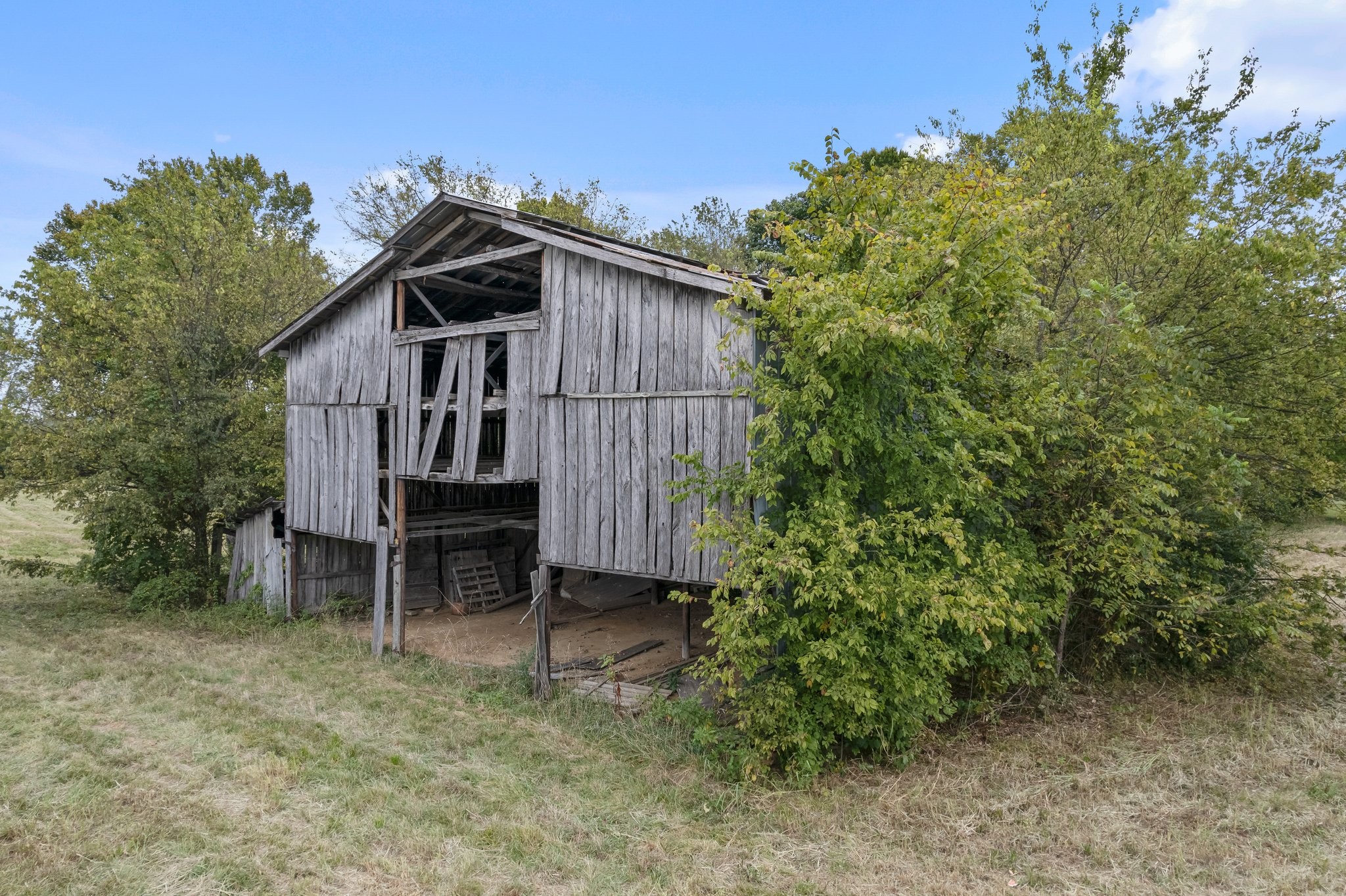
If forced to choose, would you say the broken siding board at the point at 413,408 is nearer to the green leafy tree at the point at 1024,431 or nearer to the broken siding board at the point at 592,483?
the broken siding board at the point at 592,483

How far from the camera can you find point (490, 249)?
11031 mm

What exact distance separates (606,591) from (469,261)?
7384mm

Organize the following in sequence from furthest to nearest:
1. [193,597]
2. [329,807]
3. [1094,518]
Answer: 1. [193,597]
2. [1094,518]
3. [329,807]

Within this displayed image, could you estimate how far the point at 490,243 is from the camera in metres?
11.2

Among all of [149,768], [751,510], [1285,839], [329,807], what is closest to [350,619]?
[149,768]

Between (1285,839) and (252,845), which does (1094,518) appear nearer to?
(1285,839)

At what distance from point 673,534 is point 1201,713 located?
6.55 meters

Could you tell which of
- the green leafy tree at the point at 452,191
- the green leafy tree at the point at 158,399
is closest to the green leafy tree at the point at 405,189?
the green leafy tree at the point at 452,191

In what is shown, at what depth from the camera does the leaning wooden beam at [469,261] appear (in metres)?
10.1

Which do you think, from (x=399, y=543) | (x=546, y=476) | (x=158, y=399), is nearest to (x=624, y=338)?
(x=546, y=476)

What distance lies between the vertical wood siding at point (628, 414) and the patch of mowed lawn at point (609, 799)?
2.22 metres

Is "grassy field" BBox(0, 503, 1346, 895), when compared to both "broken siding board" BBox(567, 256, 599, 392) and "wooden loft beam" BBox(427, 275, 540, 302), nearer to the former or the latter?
"broken siding board" BBox(567, 256, 599, 392)

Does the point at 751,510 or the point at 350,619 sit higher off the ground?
the point at 751,510

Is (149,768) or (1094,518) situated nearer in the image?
(149,768)
